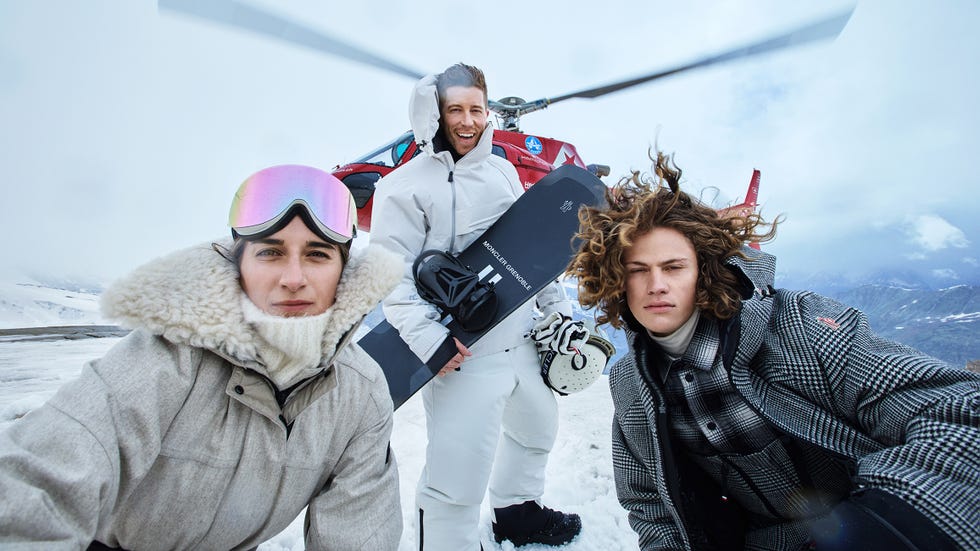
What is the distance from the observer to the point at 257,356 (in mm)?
1273

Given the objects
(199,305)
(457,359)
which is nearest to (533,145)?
(457,359)

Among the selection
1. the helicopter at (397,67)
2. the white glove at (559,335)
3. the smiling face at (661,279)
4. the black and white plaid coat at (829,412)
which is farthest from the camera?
the helicopter at (397,67)

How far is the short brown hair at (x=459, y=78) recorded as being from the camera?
2.36 metres

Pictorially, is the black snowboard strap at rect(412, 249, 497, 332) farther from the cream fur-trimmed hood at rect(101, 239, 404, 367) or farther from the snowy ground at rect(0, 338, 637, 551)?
the snowy ground at rect(0, 338, 637, 551)

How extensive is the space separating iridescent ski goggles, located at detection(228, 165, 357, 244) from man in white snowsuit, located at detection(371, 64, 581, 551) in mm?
720

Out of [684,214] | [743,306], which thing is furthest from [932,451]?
[684,214]

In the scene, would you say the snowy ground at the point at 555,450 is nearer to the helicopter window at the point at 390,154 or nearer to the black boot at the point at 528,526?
the black boot at the point at 528,526

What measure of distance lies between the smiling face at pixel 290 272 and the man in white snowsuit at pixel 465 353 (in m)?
0.74

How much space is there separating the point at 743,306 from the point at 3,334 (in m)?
9.24

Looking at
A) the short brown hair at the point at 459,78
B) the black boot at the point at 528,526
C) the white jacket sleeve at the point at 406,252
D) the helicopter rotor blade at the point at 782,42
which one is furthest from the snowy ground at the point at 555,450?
the helicopter rotor blade at the point at 782,42

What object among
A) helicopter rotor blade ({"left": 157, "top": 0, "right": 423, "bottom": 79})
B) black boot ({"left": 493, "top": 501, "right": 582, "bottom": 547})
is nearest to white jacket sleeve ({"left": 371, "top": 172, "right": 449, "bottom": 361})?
black boot ({"left": 493, "top": 501, "right": 582, "bottom": 547})

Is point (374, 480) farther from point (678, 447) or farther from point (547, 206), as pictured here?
point (547, 206)

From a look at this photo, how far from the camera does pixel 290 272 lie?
133 cm

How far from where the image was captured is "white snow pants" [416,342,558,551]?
79.4 inches
